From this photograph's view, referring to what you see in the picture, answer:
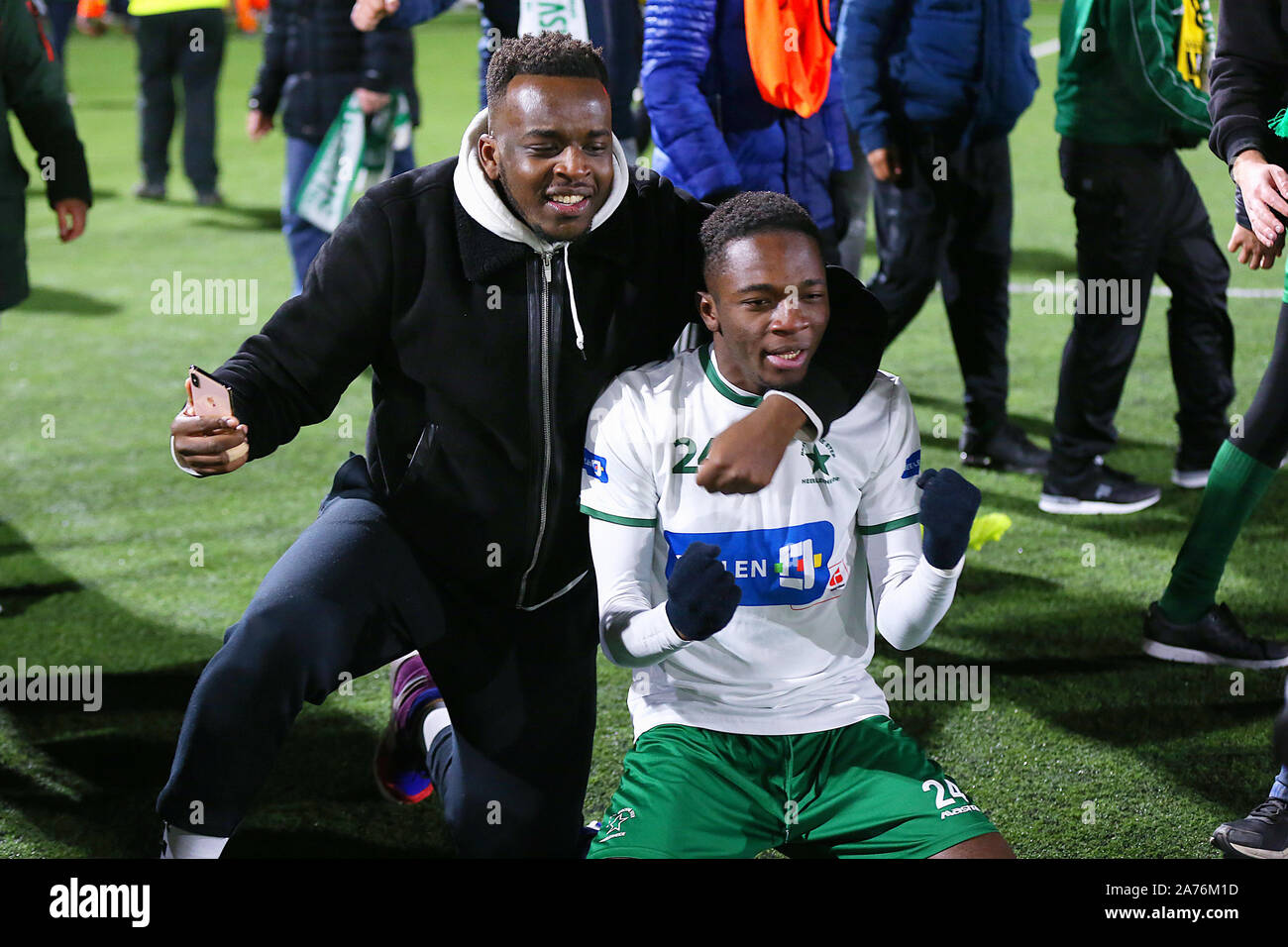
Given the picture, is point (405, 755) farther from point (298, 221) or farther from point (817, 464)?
point (298, 221)

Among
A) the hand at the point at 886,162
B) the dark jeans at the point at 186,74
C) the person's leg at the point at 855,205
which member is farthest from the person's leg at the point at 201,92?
the hand at the point at 886,162

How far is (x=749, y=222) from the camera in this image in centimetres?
272

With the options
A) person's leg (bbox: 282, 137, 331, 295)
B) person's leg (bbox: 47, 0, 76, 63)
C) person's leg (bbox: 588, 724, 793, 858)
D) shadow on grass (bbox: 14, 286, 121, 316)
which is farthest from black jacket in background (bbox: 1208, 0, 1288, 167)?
person's leg (bbox: 47, 0, 76, 63)

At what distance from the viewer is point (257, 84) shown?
7.86 metres

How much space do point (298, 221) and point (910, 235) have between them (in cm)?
299

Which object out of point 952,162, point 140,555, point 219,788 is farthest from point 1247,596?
point 140,555

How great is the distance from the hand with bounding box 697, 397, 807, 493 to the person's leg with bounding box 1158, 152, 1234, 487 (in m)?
2.69

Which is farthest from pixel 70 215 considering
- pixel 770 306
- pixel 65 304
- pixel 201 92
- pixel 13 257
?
pixel 201 92

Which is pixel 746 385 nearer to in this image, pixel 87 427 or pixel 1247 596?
pixel 1247 596

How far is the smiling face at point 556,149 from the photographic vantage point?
108 inches

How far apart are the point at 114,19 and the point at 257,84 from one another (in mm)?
19442

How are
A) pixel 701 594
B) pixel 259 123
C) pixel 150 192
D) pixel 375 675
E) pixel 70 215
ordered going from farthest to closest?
1. pixel 150 192
2. pixel 259 123
3. pixel 70 215
4. pixel 375 675
5. pixel 701 594
